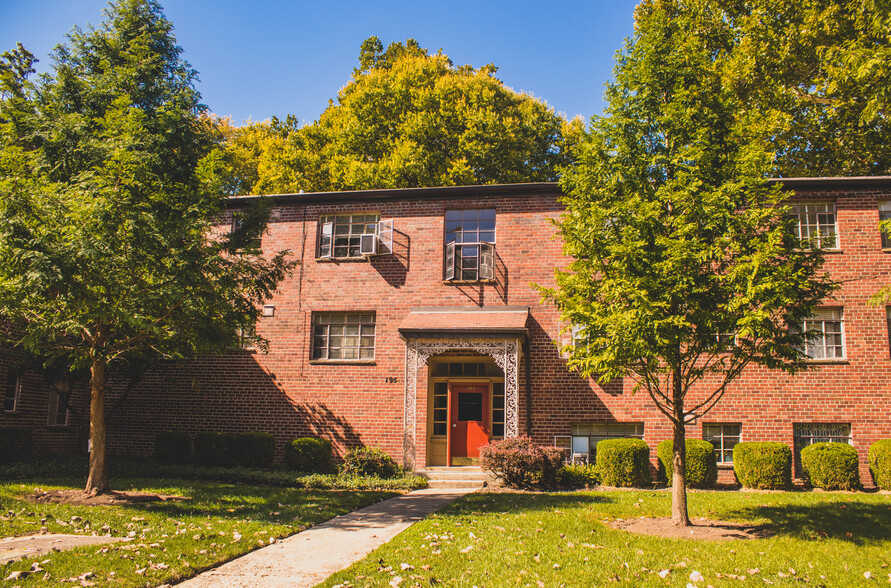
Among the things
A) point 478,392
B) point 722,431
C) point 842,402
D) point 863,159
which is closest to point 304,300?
point 478,392

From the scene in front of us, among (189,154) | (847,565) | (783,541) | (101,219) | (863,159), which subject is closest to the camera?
(847,565)

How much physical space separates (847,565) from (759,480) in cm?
740

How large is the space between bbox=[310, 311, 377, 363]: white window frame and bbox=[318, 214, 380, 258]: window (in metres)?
1.73

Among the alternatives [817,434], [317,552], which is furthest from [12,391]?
[817,434]

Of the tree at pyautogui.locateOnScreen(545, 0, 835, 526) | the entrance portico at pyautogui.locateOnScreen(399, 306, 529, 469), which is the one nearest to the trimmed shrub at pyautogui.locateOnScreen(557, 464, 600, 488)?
the entrance portico at pyautogui.locateOnScreen(399, 306, 529, 469)

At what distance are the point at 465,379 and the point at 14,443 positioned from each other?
10.9 m

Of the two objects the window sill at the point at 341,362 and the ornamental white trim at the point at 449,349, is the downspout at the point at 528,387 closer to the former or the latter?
the ornamental white trim at the point at 449,349

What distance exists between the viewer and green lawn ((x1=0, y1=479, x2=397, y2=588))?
6020 mm

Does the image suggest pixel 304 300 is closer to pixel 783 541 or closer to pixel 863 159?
pixel 783 541

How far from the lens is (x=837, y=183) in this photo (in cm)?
1541

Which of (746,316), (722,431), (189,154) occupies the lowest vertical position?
(722,431)

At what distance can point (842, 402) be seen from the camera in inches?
576

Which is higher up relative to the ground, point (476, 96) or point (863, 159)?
point (476, 96)

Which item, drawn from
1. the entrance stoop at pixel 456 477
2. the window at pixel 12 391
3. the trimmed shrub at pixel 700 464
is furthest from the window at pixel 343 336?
the trimmed shrub at pixel 700 464
